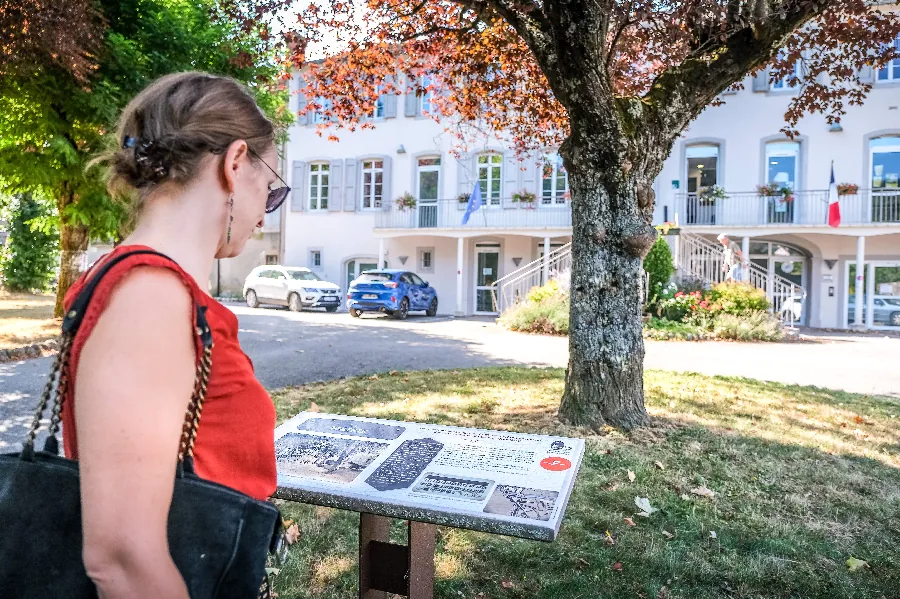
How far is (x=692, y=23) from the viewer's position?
5332mm

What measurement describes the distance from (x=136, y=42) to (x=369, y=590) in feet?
35.1

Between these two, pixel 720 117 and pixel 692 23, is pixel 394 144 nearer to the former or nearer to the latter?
pixel 720 117

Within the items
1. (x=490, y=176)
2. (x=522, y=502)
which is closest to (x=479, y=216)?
(x=490, y=176)

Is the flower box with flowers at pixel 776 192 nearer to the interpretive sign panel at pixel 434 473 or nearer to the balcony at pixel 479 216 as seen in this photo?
the balcony at pixel 479 216

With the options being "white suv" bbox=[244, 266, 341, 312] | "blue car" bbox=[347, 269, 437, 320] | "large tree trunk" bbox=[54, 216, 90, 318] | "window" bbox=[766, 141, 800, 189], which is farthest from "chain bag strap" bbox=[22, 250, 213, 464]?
"window" bbox=[766, 141, 800, 189]

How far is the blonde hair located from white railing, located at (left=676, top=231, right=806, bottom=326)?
18.1 m

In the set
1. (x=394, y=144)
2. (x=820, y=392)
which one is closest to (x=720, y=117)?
(x=394, y=144)

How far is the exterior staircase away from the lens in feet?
58.6

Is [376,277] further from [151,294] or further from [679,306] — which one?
[151,294]

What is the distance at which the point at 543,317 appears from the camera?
15.5 meters

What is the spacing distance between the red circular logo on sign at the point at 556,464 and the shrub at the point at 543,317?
13.0m

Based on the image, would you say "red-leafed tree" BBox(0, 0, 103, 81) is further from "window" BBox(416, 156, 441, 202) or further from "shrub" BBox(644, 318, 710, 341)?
"window" BBox(416, 156, 441, 202)

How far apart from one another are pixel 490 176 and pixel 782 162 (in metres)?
9.56

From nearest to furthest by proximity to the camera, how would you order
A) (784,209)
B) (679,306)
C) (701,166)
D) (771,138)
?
(679,306) → (784,209) → (771,138) → (701,166)
